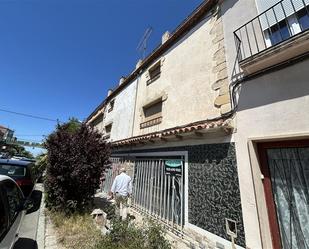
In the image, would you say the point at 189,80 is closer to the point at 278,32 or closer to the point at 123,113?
the point at 278,32

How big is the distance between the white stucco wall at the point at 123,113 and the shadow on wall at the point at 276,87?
7.03 m

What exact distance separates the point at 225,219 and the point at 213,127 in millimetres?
2001

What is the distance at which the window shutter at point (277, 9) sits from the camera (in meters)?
3.81

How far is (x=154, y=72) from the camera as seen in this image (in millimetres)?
9398

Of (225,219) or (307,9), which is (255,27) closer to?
(307,9)

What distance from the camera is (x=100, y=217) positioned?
21.0 feet

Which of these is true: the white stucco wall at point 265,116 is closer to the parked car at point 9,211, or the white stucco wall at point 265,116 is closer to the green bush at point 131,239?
the green bush at point 131,239

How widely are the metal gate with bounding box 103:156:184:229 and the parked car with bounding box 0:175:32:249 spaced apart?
3.81 metres

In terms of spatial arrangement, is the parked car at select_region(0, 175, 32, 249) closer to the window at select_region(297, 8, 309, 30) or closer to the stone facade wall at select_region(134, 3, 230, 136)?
the stone facade wall at select_region(134, 3, 230, 136)

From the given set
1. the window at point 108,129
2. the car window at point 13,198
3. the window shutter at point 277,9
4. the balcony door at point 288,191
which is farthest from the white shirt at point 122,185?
the window at point 108,129

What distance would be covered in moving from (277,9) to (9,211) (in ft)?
22.5

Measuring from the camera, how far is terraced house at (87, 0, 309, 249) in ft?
10.8

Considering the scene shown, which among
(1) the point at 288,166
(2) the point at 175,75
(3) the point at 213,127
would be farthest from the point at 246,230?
(2) the point at 175,75

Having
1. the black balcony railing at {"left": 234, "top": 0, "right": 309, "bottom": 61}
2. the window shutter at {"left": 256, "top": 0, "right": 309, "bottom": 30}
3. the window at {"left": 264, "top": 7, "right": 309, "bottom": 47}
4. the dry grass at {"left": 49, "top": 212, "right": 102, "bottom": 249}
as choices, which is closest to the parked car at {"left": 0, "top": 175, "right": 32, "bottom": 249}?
the dry grass at {"left": 49, "top": 212, "right": 102, "bottom": 249}
